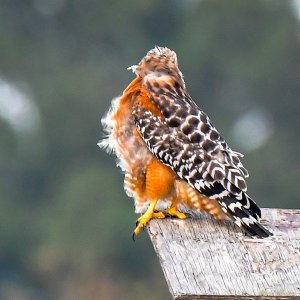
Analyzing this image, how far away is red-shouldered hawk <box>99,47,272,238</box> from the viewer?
35.0ft

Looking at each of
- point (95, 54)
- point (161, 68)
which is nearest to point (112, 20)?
point (95, 54)

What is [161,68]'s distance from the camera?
11.7 meters

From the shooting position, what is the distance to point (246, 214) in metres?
10.3

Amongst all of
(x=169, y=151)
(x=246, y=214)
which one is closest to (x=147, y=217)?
(x=169, y=151)

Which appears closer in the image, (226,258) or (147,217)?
(226,258)

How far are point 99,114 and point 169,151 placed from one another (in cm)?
2943

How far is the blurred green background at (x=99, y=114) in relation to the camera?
125 ft

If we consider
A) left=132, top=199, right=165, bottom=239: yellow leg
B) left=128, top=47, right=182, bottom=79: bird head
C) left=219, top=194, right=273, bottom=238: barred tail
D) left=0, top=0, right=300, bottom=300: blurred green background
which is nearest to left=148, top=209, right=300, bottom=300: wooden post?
left=219, top=194, right=273, bottom=238: barred tail

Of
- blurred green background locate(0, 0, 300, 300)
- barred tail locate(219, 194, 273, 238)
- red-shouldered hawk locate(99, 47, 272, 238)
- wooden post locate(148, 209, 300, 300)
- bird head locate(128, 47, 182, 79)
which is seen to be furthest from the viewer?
blurred green background locate(0, 0, 300, 300)

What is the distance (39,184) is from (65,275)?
529cm

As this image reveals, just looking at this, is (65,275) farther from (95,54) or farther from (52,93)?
(95,54)

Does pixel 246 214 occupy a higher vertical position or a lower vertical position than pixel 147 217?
lower

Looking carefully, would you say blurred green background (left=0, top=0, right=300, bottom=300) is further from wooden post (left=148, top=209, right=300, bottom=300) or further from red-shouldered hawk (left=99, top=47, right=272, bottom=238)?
wooden post (left=148, top=209, right=300, bottom=300)

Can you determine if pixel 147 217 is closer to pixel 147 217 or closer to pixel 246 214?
pixel 147 217
